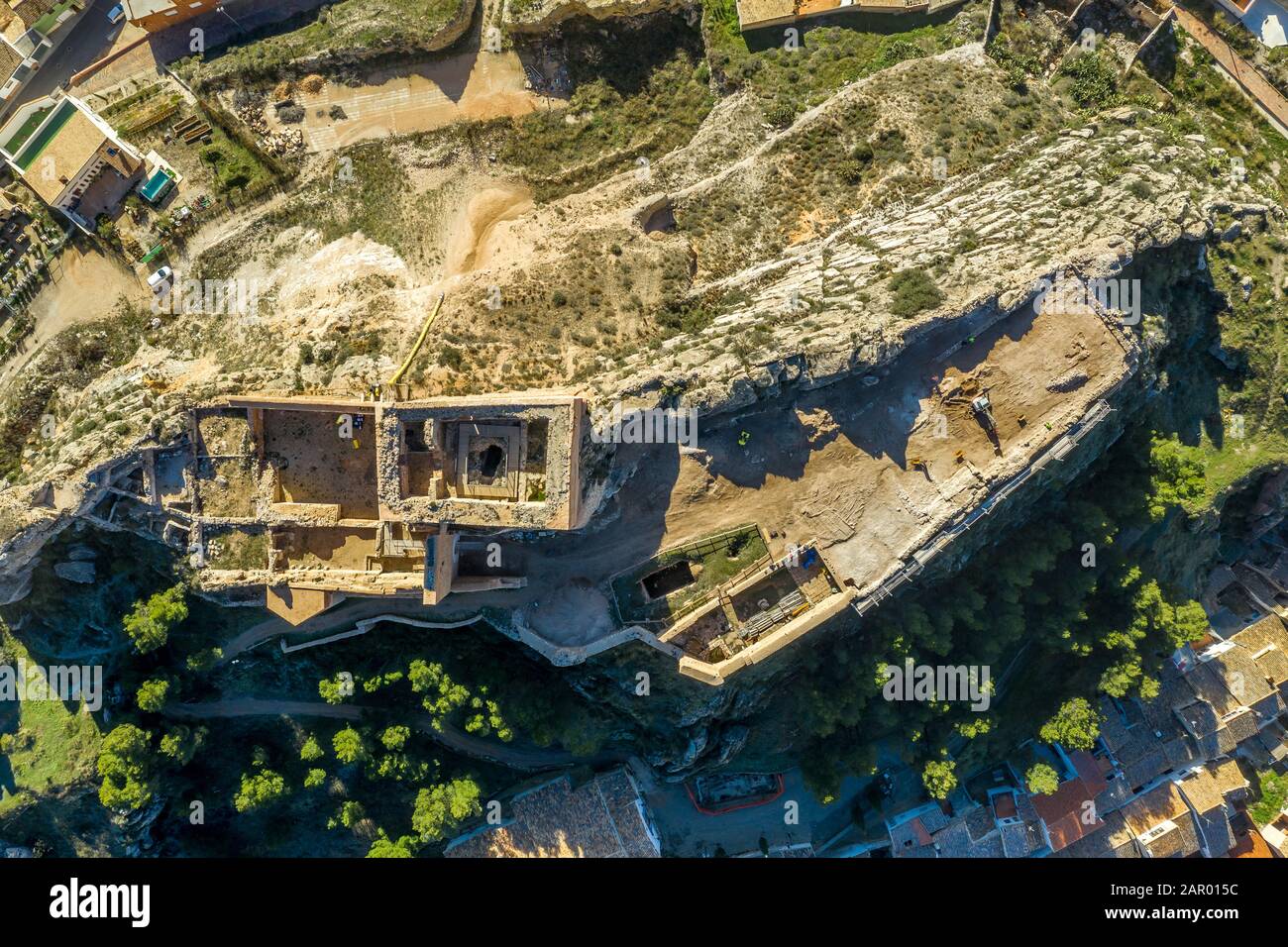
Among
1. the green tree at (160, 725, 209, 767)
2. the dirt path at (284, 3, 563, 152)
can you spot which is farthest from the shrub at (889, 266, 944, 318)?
the green tree at (160, 725, 209, 767)

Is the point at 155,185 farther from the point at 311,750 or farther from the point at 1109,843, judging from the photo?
the point at 1109,843

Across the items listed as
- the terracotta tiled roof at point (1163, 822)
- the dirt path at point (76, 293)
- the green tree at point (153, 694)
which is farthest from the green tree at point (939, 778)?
the dirt path at point (76, 293)

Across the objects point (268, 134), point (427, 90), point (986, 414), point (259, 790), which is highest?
point (427, 90)

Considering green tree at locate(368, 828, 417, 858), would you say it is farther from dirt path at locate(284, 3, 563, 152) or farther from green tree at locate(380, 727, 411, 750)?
dirt path at locate(284, 3, 563, 152)

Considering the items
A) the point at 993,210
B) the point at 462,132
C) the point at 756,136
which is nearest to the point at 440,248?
the point at 462,132

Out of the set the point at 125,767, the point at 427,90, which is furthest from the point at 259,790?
the point at 427,90

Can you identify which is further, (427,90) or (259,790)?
(427,90)

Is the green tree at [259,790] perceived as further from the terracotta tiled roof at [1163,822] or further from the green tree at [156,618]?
the terracotta tiled roof at [1163,822]

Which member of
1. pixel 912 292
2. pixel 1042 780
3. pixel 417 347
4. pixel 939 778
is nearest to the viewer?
pixel 912 292
